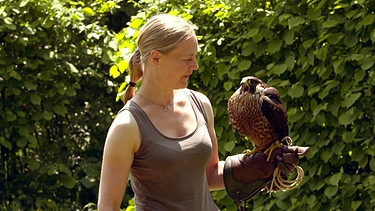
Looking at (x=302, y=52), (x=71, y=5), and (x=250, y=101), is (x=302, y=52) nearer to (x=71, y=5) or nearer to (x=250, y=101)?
(x=250, y=101)

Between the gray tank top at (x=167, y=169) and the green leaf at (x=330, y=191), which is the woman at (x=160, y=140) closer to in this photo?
the gray tank top at (x=167, y=169)

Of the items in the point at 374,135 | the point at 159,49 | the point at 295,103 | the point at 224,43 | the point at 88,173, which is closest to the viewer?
the point at 159,49

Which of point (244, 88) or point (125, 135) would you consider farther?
point (244, 88)

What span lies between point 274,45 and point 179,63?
6.85 ft

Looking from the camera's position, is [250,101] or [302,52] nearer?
[250,101]

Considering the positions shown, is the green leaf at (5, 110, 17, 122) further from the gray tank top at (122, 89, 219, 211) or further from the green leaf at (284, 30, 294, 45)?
the gray tank top at (122, 89, 219, 211)

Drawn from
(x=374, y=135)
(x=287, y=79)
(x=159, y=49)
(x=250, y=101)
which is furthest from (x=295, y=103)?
(x=159, y=49)

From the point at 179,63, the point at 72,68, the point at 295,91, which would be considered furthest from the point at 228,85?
the point at 179,63

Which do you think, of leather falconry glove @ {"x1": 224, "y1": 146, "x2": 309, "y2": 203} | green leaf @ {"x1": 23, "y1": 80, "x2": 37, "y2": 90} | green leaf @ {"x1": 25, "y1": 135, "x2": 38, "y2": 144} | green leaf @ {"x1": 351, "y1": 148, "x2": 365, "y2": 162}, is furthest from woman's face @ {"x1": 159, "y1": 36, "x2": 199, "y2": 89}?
green leaf @ {"x1": 25, "y1": 135, "x2": 38, "y2": 144}

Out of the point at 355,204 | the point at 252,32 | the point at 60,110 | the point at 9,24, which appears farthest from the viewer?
the point at 60,110

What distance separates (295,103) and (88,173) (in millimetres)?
2207

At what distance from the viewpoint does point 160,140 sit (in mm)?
3340

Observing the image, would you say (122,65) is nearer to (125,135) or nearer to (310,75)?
(310,75)

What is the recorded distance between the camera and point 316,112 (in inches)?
201
